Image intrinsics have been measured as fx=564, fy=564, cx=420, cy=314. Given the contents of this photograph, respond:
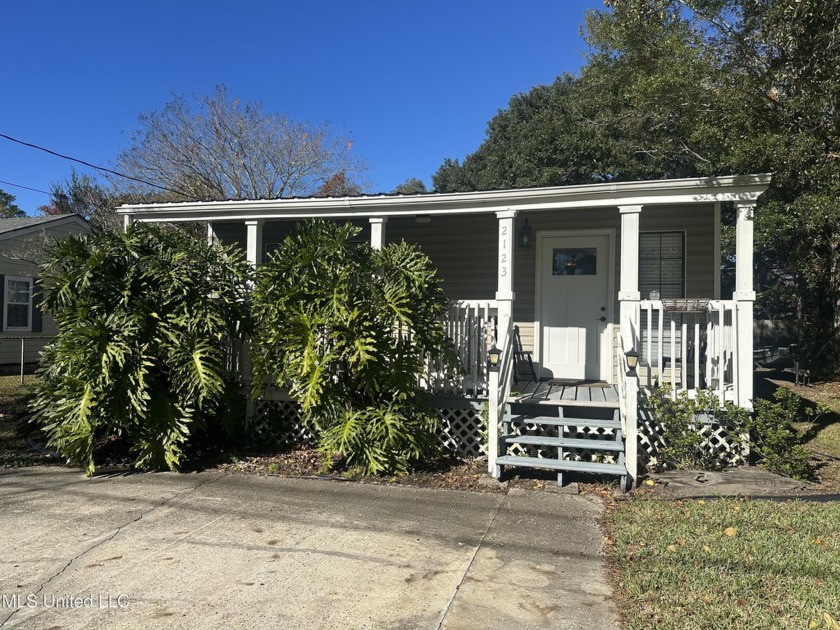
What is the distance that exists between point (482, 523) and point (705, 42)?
10.1 metres

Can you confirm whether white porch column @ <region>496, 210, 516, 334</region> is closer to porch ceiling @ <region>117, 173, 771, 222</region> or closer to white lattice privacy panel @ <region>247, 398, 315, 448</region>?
porch ceiling @ <region>117, 173, 771, 222</region>

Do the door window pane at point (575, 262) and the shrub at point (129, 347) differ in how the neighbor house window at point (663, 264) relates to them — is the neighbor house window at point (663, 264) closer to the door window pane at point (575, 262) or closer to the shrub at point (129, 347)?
the door window pane at point (575, 262)

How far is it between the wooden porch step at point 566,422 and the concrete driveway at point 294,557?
0.73m

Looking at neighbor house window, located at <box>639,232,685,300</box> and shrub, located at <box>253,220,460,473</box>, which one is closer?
shrub, located at <box>253,220,460,473</box>

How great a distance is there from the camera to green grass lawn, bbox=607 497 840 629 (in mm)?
2859

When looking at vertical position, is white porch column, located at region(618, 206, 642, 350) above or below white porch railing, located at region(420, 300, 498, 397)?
above

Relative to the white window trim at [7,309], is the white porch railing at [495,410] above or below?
below

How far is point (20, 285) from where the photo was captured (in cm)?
1373

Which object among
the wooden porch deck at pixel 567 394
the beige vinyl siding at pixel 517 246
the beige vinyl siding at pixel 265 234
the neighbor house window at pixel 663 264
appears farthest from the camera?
the beige vinyl siding at pixel 265 234

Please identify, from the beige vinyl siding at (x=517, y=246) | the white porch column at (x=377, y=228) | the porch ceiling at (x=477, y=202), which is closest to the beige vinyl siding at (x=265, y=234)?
the beige vinyl siding at (x=517, y=246)

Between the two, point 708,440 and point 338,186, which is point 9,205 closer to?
point 338,186

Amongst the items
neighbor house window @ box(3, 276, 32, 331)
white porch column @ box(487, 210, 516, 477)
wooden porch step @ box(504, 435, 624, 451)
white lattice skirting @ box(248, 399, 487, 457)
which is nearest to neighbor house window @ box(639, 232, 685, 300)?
white porch column @ box(487, 210, 516, 477)

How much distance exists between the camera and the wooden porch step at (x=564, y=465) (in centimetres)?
496

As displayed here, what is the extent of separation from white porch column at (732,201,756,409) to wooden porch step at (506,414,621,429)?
1290 mm
